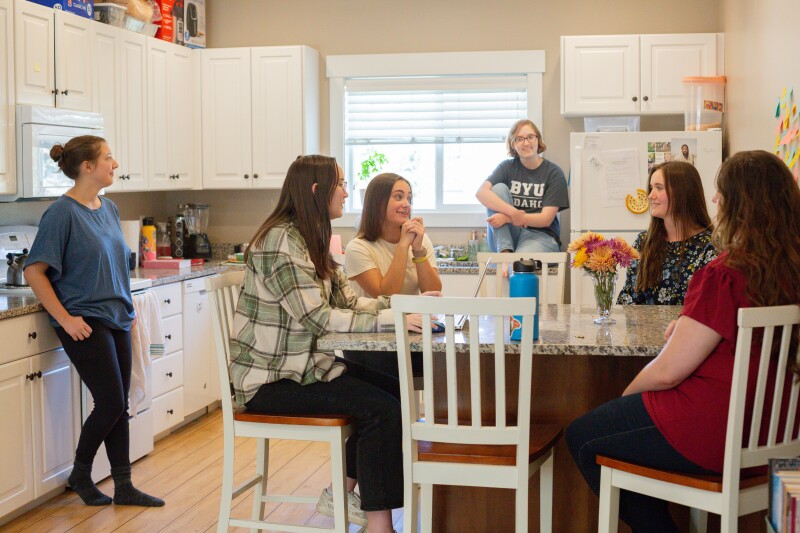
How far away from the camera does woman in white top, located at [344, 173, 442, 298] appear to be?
3.20 metres

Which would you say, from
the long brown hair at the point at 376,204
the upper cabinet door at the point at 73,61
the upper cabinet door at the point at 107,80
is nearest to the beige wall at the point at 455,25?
the upper cabinet door at the point at 107,80

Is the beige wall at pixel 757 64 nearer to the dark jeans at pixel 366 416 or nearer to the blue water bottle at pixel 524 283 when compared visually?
the blue water bottle at pixel 524 283

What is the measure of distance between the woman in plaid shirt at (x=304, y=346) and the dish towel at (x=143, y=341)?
1.25 meters

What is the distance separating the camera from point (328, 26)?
568cm

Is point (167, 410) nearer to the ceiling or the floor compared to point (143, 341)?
nearer to the floor

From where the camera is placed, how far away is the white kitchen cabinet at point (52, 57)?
154 inches

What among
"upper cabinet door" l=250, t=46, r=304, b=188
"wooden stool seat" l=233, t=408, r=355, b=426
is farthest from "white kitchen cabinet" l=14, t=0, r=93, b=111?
"wooden stool seat" l=233, t=408, r=355, b=426

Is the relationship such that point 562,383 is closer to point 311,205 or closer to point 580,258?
point 580,258

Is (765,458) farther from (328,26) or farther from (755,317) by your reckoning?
(328,26)

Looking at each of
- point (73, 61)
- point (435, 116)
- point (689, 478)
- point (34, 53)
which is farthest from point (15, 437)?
point (435, 116)

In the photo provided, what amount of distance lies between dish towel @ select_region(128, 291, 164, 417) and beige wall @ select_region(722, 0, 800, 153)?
287 cm

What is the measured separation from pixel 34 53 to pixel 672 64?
11.0 ft

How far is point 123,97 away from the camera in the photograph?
4.74 meters

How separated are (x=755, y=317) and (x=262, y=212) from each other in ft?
13.9
